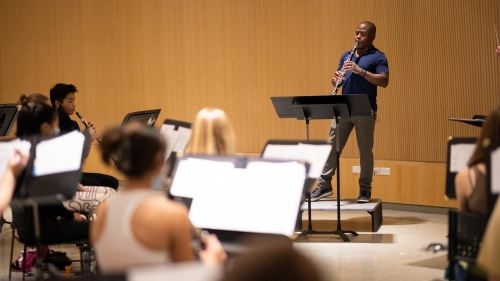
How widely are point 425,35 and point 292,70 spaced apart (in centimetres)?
Answer: 154

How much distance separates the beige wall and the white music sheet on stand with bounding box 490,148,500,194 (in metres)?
3.91

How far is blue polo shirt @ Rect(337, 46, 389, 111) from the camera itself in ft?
20.7

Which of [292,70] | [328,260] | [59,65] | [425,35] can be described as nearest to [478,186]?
[328,260]

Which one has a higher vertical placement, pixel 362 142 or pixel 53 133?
pixel 53 133

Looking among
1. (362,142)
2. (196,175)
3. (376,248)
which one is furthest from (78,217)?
(362,142)

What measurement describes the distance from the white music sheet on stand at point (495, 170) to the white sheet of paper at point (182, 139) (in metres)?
1.85

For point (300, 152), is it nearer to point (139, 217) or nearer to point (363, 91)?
point (139, 217)

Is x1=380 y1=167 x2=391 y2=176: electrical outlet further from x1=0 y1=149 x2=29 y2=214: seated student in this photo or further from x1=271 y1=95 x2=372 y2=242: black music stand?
x1=0 y1=149 x2=29 y2=214: seated student

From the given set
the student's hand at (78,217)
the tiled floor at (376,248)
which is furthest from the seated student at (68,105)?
the student's hand at (78,217)

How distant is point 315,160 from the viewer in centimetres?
389

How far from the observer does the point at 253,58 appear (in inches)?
320

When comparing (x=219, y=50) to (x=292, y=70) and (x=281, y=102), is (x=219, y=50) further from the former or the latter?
(x=281, y=102)

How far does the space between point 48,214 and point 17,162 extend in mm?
661

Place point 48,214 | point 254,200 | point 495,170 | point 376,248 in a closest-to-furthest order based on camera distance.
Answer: point 495,170 → point 254,200 → point 48,214 → point 376,248
